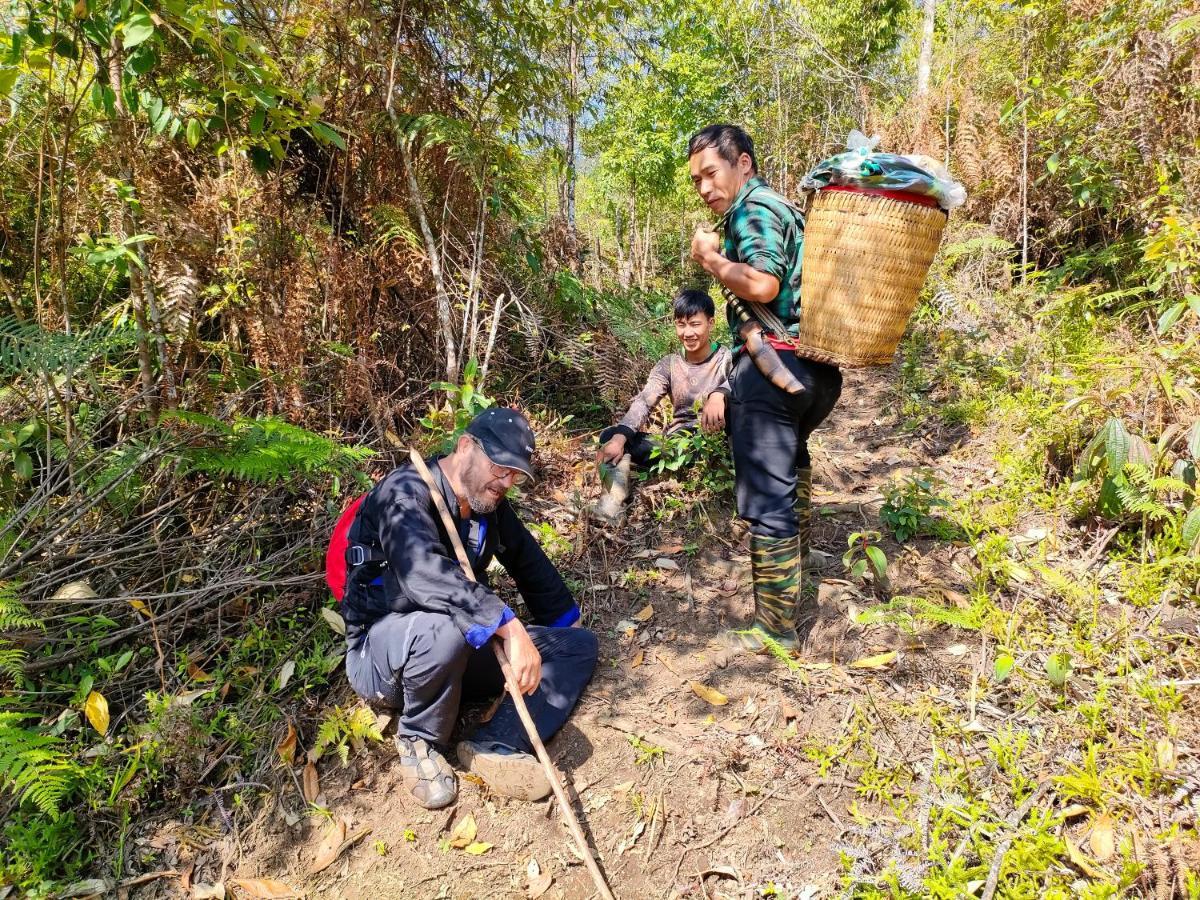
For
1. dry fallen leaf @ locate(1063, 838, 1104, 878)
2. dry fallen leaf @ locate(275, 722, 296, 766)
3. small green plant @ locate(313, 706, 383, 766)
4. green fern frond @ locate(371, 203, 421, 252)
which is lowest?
dry fallen leaf @ locate(275, 722, 296, 766)

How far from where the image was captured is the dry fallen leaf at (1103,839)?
6.25 ft

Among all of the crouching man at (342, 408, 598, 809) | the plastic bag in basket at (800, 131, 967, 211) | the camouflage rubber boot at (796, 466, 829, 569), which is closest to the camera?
the plastic bag in basket at (800, 131, 967, 211)

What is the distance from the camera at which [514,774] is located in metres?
2.39

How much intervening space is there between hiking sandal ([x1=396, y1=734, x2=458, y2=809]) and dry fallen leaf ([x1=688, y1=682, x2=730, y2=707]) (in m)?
1.09

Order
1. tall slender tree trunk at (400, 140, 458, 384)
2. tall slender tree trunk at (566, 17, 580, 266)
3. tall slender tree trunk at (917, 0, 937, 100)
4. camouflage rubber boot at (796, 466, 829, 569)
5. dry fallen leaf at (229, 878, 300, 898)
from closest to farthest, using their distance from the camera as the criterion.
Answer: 1. dry fallen leaf at (229, 878, 300, 898)
2. camouflage rubber boot at (796, 466, 829, 569)
3. tall slender tree trunk at (400, 140, 458, 384)
4. tall slender tree trunk at (566, 17, 580, 266)
5. tall slender tree trunk at (917, 0, 937, 100)

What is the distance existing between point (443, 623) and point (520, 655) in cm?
32

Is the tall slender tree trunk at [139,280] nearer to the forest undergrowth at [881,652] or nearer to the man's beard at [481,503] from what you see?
the forest undergrowth at [881,652]

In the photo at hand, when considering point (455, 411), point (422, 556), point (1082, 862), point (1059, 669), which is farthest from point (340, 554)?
point (1059, 669)

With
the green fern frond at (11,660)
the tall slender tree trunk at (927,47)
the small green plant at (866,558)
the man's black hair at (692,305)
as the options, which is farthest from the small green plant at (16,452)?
the tall slender tree trunk at (927,47)

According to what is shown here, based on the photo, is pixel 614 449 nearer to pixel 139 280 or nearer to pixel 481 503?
pixel 481 503

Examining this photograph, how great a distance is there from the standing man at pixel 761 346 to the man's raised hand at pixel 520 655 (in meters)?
1.07

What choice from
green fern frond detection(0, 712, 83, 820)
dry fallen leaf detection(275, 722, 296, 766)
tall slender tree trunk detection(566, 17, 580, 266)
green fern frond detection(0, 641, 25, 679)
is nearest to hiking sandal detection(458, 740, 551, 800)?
dry fallen leaf detection(275, 722, 296, 766)

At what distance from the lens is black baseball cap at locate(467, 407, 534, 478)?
2.38 m

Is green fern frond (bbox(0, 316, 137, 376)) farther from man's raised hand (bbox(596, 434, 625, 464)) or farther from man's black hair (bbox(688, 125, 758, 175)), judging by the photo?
man's black hair (bbox(688, 125, 758, 175))
